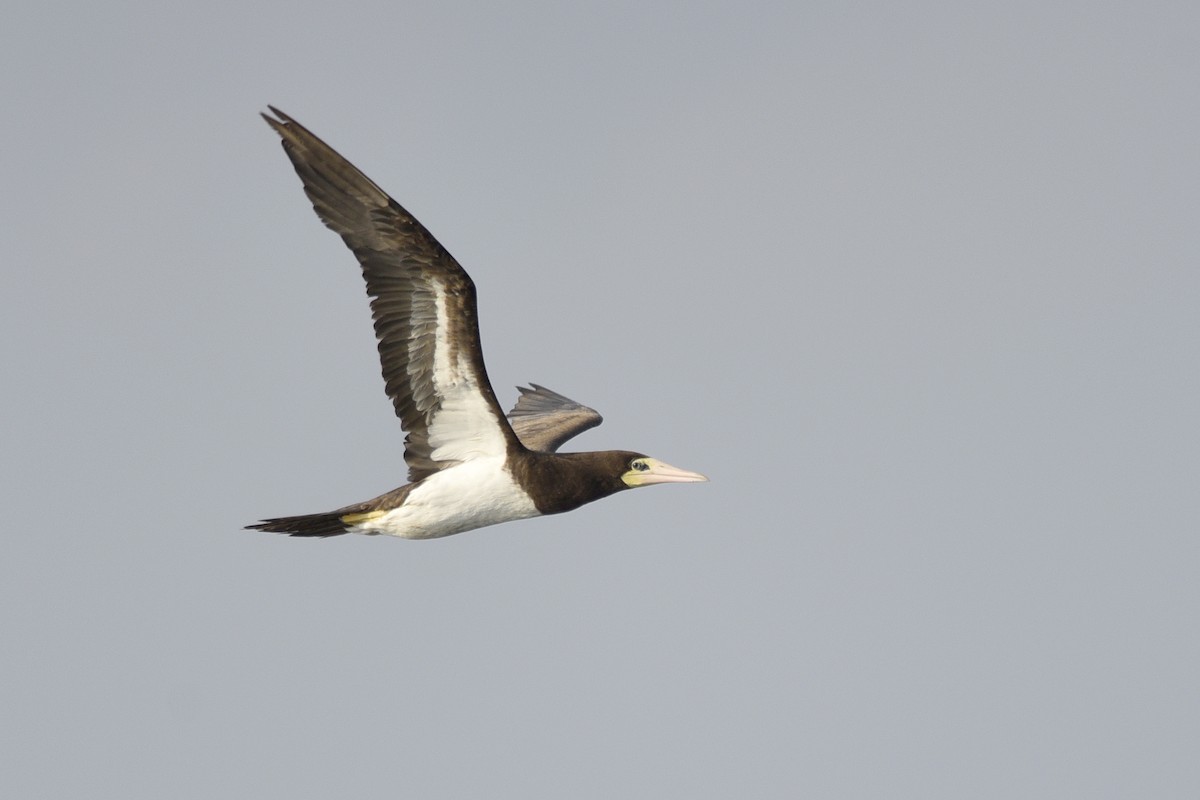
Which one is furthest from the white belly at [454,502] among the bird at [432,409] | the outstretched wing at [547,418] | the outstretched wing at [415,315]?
the outstretched wing at [547,418]

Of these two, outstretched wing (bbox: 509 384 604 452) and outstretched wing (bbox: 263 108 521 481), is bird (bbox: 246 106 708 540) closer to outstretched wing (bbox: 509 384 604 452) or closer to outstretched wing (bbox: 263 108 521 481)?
outstretched wing (bbox: 263 108 521 481)

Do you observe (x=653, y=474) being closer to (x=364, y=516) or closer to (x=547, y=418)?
(x=364, y=516)

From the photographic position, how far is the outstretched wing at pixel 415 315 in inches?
693

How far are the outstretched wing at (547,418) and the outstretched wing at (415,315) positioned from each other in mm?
4862

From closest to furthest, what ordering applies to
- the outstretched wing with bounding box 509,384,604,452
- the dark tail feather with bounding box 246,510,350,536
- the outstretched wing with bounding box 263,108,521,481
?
the outstretched wing with bounding box 263,108,521,481 → the dark tail feather with bounding box 246,510,350,536 → the outstretched wing with bounding box 509,384,604,452

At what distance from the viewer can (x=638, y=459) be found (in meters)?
20.7

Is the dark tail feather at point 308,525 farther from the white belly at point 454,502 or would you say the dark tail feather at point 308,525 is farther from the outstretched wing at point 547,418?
the outstretched wing at point 547,418

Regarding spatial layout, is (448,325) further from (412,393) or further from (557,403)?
(557,403)

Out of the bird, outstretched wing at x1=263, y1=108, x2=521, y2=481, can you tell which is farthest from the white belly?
outstretched wing at x1=263, y1=108, x2=521, y2=481

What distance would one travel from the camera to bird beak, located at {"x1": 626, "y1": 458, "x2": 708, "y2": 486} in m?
20.7

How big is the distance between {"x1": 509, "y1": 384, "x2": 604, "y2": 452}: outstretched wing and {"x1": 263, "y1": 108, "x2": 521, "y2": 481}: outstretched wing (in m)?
4.86

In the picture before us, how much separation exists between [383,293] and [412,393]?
156 cm

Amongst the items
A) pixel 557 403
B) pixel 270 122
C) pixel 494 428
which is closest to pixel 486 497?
pixel 494 428

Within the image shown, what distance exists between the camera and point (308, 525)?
19.7m
